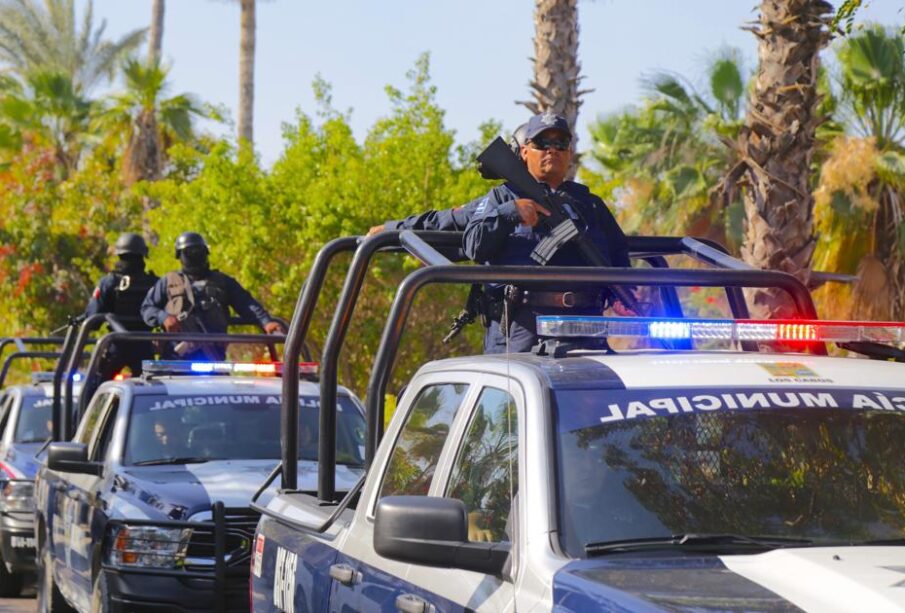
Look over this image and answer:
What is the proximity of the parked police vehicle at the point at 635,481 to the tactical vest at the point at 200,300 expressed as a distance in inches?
279

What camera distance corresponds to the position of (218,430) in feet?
32.3

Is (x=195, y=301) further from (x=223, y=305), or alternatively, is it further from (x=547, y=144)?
(x=547, y=144)

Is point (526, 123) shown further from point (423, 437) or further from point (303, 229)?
point (303, 229)

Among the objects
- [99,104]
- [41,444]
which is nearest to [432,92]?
[41,444]

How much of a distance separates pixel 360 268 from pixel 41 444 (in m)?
9.26

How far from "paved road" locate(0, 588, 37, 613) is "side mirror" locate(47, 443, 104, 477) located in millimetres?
3388

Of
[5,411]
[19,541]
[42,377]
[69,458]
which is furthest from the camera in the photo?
[42,377]

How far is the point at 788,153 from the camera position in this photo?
1180cm

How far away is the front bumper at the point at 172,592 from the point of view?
8.42 meters

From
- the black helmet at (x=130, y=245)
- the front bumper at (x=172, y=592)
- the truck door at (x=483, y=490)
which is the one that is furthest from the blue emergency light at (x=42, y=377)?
the truck door at (x=483, y=490)

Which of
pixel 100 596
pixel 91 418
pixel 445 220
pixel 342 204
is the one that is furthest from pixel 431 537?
pixel 342 204

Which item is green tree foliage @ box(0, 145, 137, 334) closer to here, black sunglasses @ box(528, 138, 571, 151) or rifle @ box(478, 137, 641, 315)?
black sunglasses @ box(528, 138, 571, 151)

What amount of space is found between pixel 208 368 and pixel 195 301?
1.74 metres

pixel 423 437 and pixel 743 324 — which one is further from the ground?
pixel 743 324
